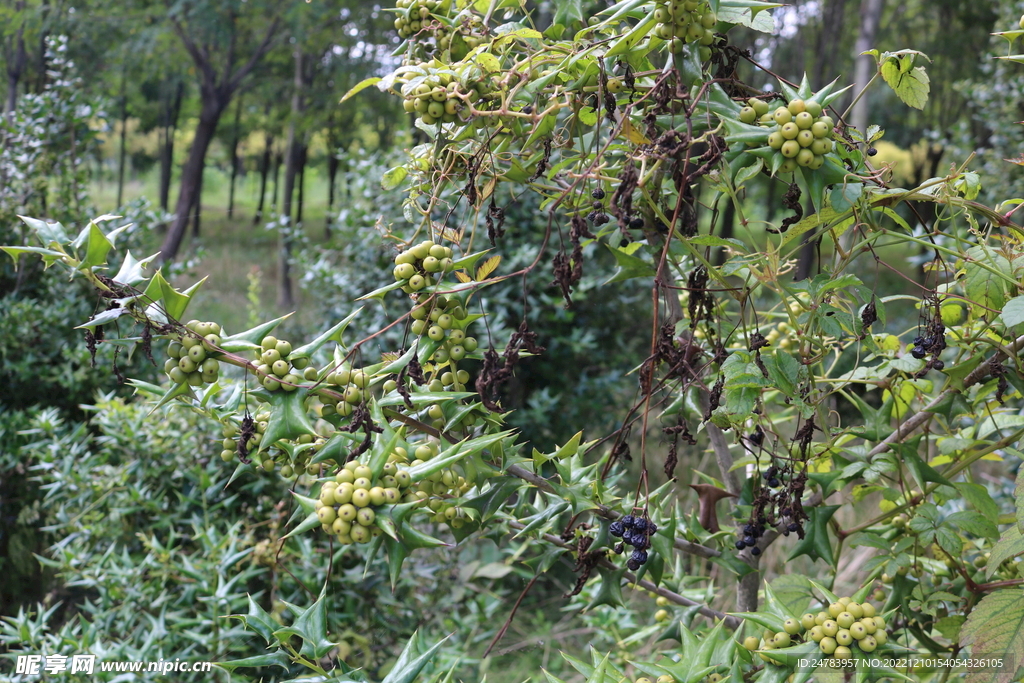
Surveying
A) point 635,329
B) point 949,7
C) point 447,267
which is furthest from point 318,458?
point 949,7

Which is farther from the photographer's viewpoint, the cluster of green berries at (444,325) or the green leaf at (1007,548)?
the green leaf at (1007,548)

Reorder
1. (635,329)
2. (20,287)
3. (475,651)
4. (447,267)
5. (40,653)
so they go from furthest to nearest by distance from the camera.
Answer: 1. (635,329)
2. (20,287)
3. (475,651)
4. (40,653)
5. (447,267)

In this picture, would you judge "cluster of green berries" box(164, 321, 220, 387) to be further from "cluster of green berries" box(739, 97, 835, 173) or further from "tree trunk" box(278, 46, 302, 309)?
"tree trunk" box(278, 46, 302, 309)

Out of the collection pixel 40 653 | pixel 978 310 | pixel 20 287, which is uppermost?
A: pixel 978 310

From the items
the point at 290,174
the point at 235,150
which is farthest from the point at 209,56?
the point at 235,150

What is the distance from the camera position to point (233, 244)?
1222 centimetres

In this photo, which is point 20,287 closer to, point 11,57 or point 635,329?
point 635,329

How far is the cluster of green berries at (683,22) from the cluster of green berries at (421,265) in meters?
0.38

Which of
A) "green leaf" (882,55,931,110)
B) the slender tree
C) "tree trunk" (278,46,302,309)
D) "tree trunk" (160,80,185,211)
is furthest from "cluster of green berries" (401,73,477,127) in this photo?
"tree trunk" (160,80,185,211)

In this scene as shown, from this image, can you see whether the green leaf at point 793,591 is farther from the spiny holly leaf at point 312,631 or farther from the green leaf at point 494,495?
the spiny holly leaf at point 312,631

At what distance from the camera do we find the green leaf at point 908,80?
3.25ft

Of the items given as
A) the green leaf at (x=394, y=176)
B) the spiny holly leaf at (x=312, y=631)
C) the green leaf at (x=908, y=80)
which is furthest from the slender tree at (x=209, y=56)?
the green leaf at (x=908, y=80)

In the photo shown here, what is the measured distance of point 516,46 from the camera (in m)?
1.10

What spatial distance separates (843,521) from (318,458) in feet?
11.1
